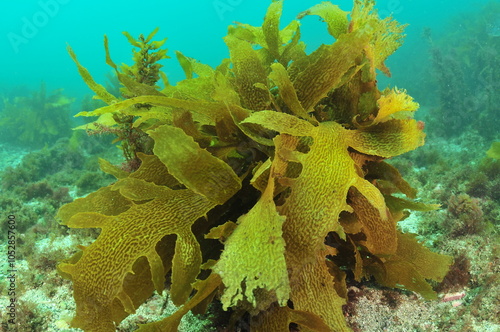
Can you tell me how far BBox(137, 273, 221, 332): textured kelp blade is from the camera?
3.28ft

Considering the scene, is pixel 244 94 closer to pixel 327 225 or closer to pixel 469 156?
pixel 327 225

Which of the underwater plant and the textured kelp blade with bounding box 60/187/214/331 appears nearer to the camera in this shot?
the textured kelp blade with bounding box 60/187/214/331

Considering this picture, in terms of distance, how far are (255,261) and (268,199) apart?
25 centimetres

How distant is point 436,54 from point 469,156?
6.52 m

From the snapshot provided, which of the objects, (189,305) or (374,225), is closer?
(189,305)

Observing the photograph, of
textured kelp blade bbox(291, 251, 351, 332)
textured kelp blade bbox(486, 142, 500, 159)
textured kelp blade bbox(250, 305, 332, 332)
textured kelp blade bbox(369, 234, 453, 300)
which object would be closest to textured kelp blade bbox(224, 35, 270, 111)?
textured kelp blade bbox(291, 251, 351, 332)

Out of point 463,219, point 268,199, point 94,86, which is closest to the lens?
point 268,199

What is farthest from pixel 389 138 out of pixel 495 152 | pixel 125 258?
pixel 495 152

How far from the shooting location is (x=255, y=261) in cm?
80

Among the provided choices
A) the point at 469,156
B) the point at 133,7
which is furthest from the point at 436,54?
the point at 133,7

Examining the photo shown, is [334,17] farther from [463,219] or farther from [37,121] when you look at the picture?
[37,121]

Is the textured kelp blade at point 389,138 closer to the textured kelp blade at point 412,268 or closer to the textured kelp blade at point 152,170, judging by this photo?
the textured kelp blade at point 412,268

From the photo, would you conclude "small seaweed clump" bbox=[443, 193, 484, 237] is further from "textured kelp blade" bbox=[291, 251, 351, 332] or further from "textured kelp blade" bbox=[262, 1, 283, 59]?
"textured kelp blade" bbox=[262, 1, 283, 59]

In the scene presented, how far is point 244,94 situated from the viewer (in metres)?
1.45
